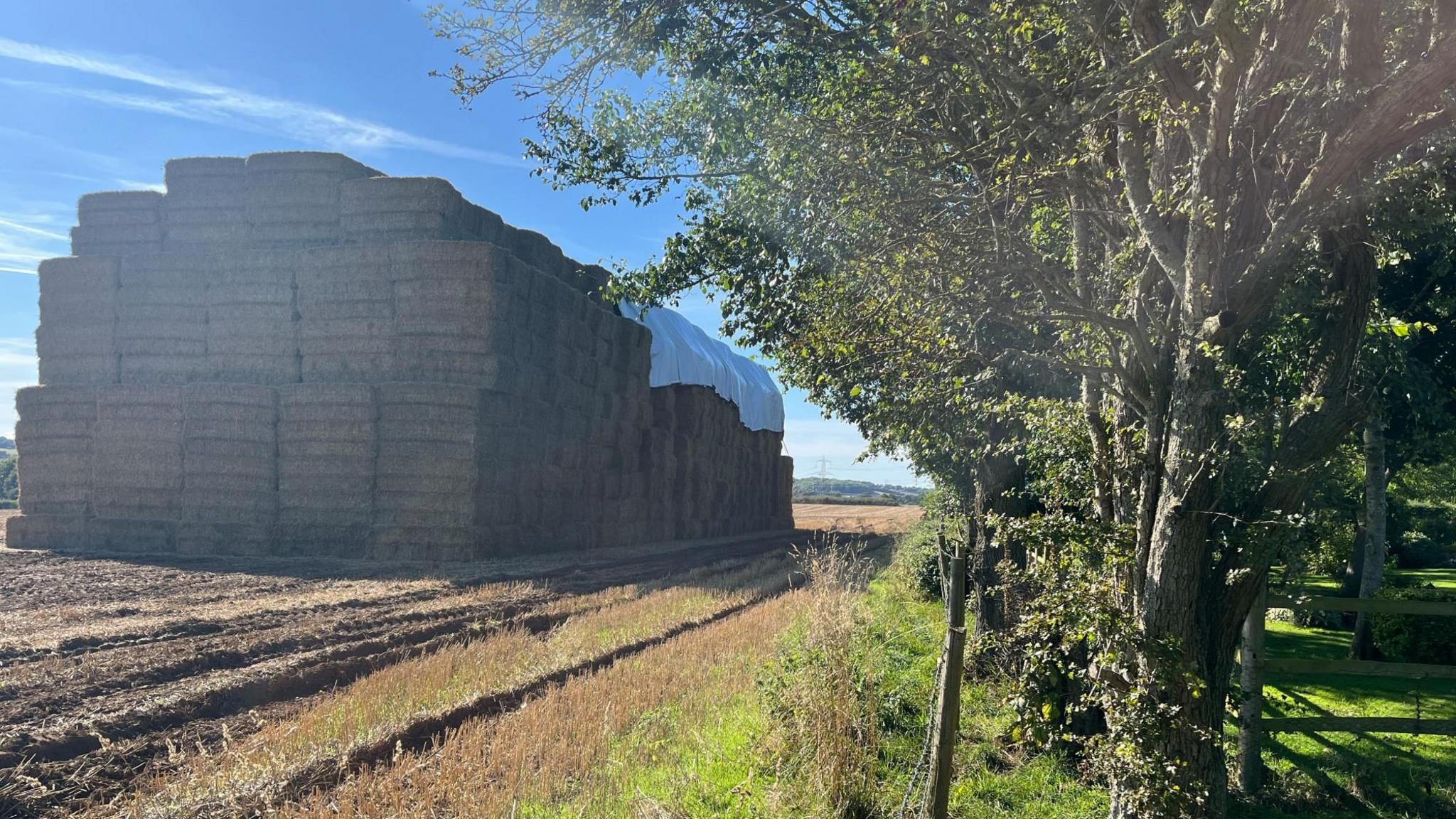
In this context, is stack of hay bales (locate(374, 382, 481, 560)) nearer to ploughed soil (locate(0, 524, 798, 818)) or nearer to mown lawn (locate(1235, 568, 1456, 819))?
ploughed soil (locate(0, 524, 798, 818))

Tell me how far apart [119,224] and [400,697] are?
16.6 meters

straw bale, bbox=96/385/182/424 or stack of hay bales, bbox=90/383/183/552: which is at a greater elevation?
straw bale, bbox=96/385/182/424

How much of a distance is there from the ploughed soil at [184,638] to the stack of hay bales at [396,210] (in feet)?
21.3

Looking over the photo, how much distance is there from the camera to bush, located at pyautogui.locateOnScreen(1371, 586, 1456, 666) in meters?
11.2

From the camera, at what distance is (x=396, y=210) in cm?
1788

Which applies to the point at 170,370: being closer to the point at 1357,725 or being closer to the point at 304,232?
the point at 304,232

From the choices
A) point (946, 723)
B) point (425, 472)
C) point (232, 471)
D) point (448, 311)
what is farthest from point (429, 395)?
point (946, 723)

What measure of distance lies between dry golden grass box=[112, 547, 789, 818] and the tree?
14.0 feet

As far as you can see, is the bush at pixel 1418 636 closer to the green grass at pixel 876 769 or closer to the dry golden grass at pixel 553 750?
the green grass at pixel 876 769

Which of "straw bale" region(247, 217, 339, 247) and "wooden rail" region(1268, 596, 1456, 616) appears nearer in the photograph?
"wooden rail" region(1268, 596, 1456, 616)

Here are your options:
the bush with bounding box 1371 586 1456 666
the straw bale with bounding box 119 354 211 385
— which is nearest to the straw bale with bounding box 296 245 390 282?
the straw bale with bounding box 119 354 211 385

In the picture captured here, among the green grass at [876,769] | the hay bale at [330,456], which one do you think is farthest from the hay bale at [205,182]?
the green grass at [876,769]

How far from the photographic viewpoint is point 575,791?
5320mm

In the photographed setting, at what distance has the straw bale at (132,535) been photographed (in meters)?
17.6
